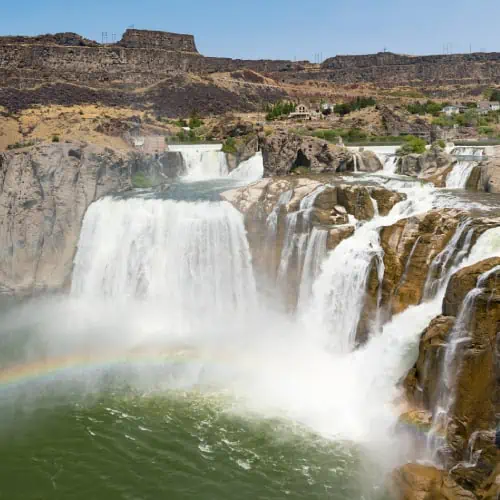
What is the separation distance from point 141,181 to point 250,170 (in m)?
6.38

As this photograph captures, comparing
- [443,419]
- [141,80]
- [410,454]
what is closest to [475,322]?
[443,419]

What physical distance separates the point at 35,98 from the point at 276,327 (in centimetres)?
4463

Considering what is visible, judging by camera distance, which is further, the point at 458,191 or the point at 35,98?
the point at 35,98

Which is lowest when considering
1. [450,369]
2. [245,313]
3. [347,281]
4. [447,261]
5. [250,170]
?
[245,313]

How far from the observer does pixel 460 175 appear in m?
21.9

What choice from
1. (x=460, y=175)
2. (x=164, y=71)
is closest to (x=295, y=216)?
(x=460, y=175)

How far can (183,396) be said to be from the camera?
49.2 feet

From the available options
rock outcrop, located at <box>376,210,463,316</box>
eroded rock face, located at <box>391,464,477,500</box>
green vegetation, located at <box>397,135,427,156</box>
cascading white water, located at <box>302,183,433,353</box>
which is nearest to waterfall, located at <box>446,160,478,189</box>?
cascading white water, located at <box>302,183,433,353</box>

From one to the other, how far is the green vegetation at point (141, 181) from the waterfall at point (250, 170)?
17.0ft

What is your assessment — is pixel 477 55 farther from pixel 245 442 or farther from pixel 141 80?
pixel 245 442

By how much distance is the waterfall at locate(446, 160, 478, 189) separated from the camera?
21562 mm

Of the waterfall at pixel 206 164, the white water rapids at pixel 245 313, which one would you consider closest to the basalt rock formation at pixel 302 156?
the waterfall at pixel 206 164

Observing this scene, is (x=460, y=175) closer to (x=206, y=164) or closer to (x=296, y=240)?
(x=296, y=240)

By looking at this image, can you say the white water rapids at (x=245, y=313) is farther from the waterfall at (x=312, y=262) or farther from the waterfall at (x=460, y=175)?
the waterfall at (x=460, y=175)
